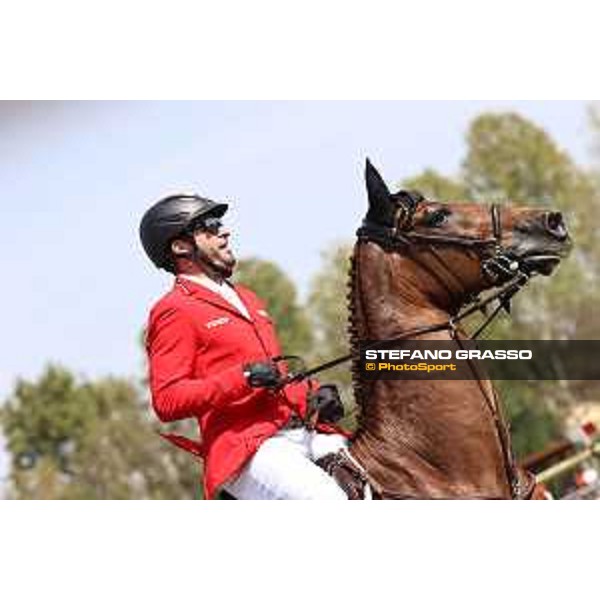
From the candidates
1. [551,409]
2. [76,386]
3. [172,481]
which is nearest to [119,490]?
[172,481]

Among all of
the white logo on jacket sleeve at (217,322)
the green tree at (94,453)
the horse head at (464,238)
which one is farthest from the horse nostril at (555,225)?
the green tree at (94,453)

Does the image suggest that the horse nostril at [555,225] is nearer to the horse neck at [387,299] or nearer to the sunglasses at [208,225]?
the horse neck at [387,299]

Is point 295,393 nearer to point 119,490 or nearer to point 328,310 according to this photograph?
point 328,310

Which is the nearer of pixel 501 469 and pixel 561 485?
pixel 501 469

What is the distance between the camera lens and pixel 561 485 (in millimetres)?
5688

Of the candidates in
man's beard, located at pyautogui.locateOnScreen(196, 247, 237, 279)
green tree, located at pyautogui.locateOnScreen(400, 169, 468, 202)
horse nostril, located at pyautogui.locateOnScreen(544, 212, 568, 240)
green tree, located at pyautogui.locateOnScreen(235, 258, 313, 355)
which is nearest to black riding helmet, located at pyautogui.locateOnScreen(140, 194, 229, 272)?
man's beard, located at pyautogui.locateOnScreen(196, 247, 237, 279)

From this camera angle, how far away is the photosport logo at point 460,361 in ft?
13.9

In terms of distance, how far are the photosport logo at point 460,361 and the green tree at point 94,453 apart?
8.84 metres

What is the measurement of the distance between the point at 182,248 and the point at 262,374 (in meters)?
0.60

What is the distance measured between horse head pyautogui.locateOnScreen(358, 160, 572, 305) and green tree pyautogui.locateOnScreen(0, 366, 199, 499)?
9324 millimetres

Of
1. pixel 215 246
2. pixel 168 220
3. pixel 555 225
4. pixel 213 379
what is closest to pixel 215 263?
pixel 215 246

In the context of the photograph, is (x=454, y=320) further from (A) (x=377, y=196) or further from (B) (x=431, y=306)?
(A) (x=377, y=196)

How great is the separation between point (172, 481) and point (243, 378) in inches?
443

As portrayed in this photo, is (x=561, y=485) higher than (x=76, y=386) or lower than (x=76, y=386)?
lower
